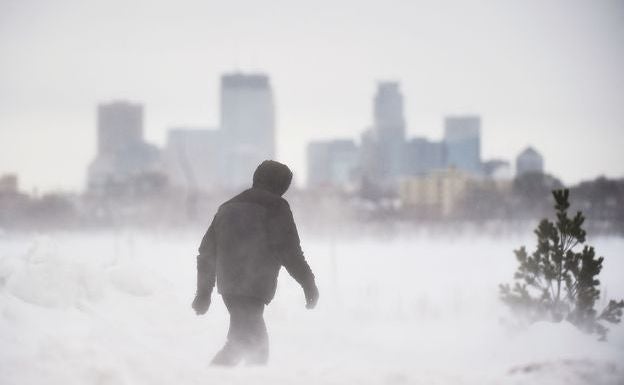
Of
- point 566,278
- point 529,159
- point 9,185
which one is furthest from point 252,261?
point 529,159

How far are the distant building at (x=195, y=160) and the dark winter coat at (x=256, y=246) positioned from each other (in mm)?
64195

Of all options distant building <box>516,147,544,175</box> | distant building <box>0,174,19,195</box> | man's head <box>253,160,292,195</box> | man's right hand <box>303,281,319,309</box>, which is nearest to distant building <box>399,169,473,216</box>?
distant building <box>516,147,544,175</box>

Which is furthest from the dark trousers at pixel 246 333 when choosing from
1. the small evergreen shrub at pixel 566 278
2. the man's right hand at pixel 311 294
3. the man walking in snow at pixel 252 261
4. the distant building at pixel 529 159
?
the distant building at pixel 529 159

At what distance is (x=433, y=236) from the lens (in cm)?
6562

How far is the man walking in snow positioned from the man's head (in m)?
0.03

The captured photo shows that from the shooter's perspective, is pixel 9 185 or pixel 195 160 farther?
pixel 195 160

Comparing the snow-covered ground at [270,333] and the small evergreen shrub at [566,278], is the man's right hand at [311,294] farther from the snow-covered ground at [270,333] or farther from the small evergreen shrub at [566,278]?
the small evergreen shrub at [566,278]

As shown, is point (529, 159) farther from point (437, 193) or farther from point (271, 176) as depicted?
point (271, 176)

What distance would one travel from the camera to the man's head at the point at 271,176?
626cm

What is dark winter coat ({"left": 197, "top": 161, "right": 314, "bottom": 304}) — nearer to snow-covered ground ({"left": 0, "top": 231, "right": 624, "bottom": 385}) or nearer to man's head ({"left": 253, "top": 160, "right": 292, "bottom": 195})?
man's head ({"left": 253, "top": 160, "right": 292, "bottom": 195})

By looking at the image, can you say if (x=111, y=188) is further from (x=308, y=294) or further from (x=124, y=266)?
(x=308, y=294)

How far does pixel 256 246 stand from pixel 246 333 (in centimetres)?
86

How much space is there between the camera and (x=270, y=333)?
1132cm

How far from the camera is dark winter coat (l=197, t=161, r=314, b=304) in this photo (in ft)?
19.9
